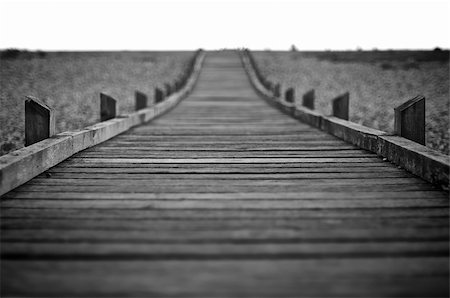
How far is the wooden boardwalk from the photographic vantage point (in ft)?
6.10

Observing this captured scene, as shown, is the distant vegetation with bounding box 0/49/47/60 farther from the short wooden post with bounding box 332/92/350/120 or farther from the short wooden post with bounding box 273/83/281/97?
the short wooden post with bounding box 332/92/350/120

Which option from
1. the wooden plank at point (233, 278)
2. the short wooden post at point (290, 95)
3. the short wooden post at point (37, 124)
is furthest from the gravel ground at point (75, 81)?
the wooden plank at point (233, 278)

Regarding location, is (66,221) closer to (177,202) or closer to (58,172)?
(177,202)

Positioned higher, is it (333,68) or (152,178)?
(333,68)

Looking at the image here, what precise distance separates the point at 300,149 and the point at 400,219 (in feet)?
8.08

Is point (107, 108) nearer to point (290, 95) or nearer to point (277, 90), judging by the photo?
point (290, 95)

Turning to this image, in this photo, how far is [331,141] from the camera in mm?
5594

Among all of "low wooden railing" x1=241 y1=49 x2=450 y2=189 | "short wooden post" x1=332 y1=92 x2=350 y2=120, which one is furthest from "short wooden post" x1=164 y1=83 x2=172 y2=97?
"low wooden railing" x1=241 y1=49 x2=450 y2=189

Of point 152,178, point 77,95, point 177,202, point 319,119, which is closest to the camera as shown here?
point 177,202

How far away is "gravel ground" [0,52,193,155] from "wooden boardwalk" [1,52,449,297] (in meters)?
6.25

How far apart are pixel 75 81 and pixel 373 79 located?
1362 centimetres

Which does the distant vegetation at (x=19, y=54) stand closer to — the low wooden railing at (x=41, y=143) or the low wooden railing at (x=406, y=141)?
the low wooden railing at (x=41, y=143)

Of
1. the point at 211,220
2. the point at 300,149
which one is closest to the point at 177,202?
the point at 211,220

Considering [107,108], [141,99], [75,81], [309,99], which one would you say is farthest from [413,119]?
[75,81]
